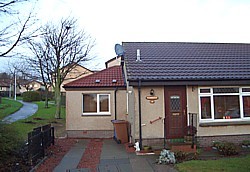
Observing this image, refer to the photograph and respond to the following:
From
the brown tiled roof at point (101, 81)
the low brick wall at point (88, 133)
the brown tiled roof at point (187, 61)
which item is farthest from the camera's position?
the brown tiled roof at point (101, 81)

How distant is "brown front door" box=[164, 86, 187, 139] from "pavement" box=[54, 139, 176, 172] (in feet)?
6.88

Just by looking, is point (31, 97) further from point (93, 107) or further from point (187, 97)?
point (187, 97)

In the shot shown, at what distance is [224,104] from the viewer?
39.2 feet

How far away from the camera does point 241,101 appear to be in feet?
39.3

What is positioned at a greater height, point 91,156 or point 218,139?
point 218,139

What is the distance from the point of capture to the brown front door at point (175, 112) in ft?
37.6

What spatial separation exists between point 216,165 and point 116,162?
328cm

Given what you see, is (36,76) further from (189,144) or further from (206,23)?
(189,144)

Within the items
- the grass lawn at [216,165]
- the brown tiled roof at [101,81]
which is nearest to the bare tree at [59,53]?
the brown tiled roof at [101,81]

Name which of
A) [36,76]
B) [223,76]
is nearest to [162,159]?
[223,76]

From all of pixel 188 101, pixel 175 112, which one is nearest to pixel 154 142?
pixel 175 112

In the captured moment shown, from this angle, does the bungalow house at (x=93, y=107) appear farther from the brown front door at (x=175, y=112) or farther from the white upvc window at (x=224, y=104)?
the white upvc window at (x=224, y=104)

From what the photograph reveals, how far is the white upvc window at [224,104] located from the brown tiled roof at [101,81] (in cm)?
514

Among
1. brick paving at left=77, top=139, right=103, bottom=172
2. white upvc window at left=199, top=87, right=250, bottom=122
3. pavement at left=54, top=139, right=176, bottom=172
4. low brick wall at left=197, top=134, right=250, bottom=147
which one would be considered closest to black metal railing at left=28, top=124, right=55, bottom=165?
pavement at left=54, top=139, right=176, bottom=172
